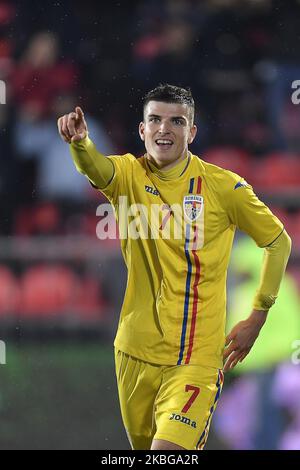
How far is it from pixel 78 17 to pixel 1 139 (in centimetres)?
88

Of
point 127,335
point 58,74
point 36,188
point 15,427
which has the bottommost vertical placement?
point 15,427

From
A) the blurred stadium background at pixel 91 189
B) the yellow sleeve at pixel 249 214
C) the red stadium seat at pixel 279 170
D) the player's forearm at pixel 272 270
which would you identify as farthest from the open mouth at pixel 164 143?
the red stadium seat at pixel 279 170

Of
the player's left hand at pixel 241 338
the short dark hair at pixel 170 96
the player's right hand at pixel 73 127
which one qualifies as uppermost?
the short dark hair at pixel 170 96

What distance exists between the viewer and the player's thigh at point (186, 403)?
11.6 feet

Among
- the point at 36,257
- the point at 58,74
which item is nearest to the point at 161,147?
the point at 36,257

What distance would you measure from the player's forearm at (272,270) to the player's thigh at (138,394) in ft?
1.52

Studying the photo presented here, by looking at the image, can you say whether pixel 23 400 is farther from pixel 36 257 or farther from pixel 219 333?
pixel 219 333

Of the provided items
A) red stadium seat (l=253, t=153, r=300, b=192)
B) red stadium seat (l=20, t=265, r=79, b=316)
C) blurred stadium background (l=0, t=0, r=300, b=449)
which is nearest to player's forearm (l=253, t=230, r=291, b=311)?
blurred stadium background (l=0, t=0, r=300, b=449)

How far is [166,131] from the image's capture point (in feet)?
12.1

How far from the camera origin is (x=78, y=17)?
20.1 feet

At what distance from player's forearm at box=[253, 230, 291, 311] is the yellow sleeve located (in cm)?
4

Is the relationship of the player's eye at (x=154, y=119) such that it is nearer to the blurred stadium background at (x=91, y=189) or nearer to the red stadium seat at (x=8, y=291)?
the blurred stadium background at (x=91, y=189)

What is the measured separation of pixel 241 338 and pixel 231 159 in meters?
2.30

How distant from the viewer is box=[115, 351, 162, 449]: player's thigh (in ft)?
12.2
